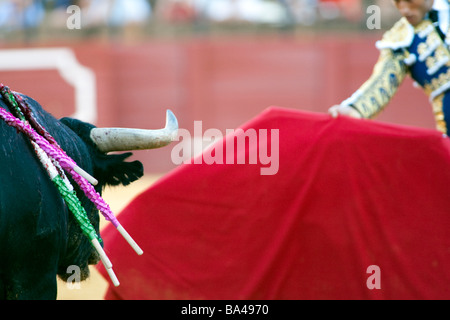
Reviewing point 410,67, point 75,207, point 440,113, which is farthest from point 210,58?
point 75,207

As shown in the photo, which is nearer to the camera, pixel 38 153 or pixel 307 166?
pixel 38 153

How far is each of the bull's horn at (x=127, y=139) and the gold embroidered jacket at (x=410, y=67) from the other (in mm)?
840

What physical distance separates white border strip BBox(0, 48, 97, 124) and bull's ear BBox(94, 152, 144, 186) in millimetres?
5121

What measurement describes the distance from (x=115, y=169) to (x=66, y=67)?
5.33 meters

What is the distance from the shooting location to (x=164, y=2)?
300 inches

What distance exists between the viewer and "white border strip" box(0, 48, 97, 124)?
7.05 meters

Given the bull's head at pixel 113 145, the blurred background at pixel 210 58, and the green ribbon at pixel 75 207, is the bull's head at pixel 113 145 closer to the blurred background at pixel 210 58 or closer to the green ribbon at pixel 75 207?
the green ribbon at pixel 75 207

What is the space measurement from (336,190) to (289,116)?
33cm

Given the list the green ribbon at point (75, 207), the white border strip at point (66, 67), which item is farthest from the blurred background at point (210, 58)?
the green ribbon at point (75, 207)

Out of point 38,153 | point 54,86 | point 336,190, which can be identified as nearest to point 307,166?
point 336,190

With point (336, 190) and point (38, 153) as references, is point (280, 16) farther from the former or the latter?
point (38, 153)

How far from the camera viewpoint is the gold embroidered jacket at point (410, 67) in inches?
98.8

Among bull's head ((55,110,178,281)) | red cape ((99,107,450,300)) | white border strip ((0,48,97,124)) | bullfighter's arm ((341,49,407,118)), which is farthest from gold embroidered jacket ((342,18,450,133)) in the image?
white border strip ((0,48,97,124))

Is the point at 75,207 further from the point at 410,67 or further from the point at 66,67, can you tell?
the point at 66,67
